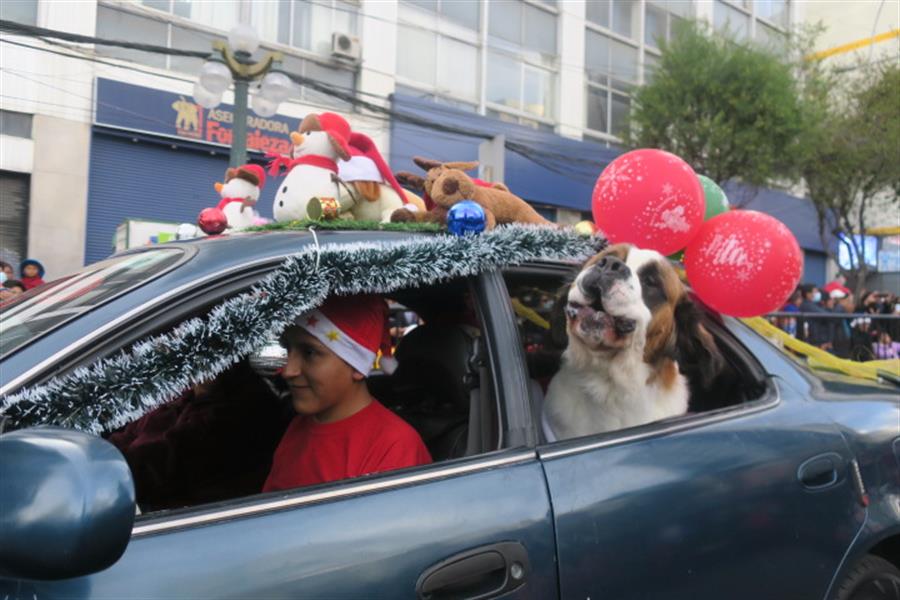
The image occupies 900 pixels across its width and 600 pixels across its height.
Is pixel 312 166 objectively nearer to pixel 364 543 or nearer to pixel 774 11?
pixel 364 543

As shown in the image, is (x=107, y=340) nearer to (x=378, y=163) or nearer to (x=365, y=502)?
(x=365, y=502)

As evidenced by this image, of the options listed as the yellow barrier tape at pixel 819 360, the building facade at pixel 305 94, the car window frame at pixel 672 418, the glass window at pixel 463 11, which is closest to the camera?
the car window frame at pixel 672 418

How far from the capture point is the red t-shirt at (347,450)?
2023 mm

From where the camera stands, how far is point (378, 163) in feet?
9.83

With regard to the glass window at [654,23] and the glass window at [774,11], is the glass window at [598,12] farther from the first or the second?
the glass window at [774,11]

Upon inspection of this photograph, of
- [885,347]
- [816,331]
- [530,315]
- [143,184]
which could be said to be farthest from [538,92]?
[530,315]

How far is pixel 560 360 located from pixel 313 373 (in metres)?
0.84

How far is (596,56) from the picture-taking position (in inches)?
759

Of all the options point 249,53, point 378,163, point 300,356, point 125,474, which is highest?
point 249,53

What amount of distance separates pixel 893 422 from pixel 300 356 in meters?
1.91

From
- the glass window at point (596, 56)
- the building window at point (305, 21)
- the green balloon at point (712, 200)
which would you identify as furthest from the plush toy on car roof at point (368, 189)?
the glass window at point (596, 56)

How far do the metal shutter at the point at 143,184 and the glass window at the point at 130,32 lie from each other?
1.38m

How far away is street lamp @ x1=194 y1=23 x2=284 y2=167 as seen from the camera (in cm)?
841

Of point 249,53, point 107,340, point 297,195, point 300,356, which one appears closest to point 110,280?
point 107,340
